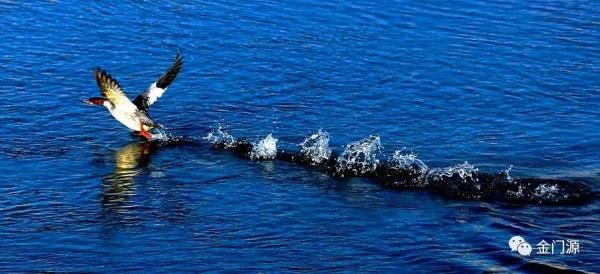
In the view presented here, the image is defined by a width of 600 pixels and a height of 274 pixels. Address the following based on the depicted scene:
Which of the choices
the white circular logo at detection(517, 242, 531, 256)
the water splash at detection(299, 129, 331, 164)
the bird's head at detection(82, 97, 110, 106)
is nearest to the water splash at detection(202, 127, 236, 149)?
the water splash at detection(299, 129, 331, 164)

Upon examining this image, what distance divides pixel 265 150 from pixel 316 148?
804 mm

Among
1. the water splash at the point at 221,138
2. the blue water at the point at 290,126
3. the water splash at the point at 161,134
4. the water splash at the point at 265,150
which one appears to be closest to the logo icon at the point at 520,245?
the blue water at the point at 290,126

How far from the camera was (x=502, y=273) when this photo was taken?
1266 centimetres

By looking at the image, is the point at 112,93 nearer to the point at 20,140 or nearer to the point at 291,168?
the point at 20,140

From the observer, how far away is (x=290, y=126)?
1803cm

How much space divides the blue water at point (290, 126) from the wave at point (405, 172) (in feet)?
0.83

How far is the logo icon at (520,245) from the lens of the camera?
43.3 feet

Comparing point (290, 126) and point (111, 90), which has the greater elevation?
point (111, 90)

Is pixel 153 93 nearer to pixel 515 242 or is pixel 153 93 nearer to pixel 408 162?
pixel 408 162

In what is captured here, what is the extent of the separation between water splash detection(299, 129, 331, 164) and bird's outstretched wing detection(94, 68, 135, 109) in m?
3.04

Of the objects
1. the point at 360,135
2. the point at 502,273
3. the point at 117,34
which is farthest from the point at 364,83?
the point at 502,273

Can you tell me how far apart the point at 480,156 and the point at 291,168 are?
119 inches

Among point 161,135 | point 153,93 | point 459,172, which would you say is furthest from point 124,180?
point 459,172

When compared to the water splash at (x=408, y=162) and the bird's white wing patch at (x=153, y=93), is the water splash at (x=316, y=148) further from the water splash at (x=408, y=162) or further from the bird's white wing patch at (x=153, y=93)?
the bird's white wing patch at (x=153, y=93)
